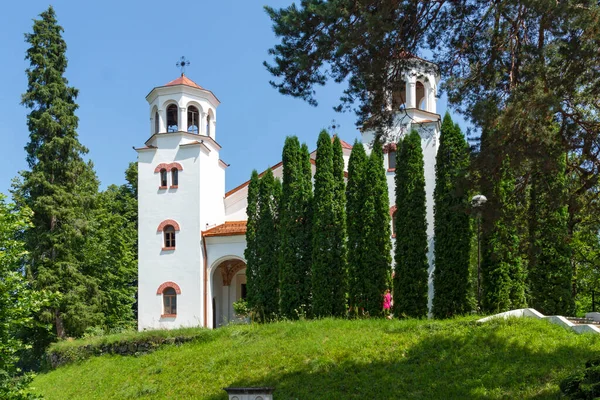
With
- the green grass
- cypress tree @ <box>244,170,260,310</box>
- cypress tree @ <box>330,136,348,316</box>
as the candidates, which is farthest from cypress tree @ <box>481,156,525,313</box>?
cypress tree @ <box>244,170,260,310</box>

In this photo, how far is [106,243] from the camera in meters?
29.8

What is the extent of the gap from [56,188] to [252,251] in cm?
966

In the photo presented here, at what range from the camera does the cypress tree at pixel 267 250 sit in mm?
19719

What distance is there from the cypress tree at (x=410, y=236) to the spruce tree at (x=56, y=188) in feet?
46.2

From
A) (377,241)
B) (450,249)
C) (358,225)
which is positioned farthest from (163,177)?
(450,249)

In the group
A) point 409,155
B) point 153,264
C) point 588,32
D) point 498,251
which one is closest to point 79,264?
point 153,264

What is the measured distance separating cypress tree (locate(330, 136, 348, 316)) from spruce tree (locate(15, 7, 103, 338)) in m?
11.9

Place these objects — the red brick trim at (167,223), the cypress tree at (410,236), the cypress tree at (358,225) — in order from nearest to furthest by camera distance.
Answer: the cypress tree at (410,236), the cypress tree at (358,225), the red brick trim at (167,223)

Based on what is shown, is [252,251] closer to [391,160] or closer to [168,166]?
[168,166]

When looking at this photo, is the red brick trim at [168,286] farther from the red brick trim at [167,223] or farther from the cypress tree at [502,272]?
the cypress tree at [502,272]

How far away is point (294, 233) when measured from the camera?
62.5ft

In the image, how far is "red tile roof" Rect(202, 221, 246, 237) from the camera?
78.1ft

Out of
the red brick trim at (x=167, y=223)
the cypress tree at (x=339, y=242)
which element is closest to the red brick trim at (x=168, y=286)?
the red brick trim at (x=167, y=223)

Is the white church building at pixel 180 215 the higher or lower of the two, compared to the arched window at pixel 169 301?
higher
